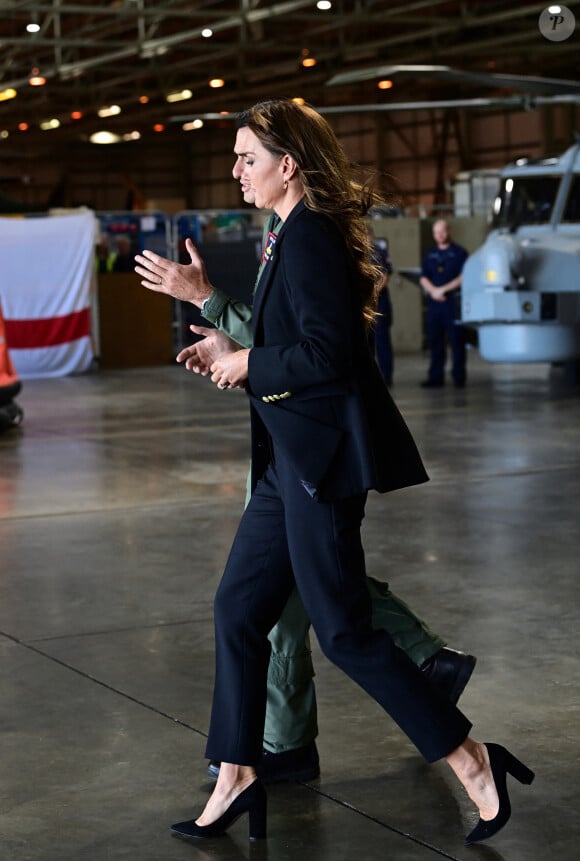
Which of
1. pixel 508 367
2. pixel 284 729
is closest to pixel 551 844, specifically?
pixel 284 729

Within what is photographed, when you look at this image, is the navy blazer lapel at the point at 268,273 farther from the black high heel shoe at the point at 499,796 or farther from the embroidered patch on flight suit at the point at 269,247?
the black high heel shoe at the point at 499,796

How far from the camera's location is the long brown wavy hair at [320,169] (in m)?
3.09

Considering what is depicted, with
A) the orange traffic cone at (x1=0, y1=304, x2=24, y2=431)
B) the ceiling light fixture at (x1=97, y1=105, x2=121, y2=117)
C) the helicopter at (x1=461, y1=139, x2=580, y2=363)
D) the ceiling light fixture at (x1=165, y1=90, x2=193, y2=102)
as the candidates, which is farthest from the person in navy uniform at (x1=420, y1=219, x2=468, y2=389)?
the ceiling light fixture at (x1=97, y1=105, x2=121, y2=117)

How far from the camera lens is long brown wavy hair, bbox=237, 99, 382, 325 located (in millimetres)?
3090

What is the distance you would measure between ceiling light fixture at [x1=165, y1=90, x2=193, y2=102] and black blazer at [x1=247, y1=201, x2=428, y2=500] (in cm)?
3143

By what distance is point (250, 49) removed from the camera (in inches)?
1034

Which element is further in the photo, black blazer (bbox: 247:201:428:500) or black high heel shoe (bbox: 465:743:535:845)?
black high heel shoe (bbox: 465:743:535:845)

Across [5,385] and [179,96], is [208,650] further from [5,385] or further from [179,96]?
[179,96]

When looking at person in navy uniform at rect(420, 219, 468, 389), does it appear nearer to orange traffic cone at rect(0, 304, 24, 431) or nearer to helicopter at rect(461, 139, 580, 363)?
helicopter at rect(461, 139, 580, 363)

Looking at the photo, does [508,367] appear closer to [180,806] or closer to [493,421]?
[493,421]

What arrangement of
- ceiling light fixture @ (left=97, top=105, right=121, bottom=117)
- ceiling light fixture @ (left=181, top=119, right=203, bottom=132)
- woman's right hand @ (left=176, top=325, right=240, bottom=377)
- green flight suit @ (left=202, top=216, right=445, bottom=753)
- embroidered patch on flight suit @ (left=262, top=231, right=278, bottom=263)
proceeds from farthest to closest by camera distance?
ceiling light fixture @ (left=181, top=119, right=203, bottom=132) < ceiling light fixture @ (left=97, top=105, right=121, bottom=117) < green flight suit @ (left=202, top=216, right=445, bottom=753) < woman's right hand @ (left=176, top=325, right=240, bottom=377) < embroidered patch on flight suit @ (left=262, top=231, right=278, bottom=263)

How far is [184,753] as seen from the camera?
3.88 meters

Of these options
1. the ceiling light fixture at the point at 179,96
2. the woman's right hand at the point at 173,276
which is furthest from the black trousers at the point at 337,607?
the ceiling light fixture at the point at 179,96

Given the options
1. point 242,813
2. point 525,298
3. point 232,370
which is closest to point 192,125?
point 525,298
